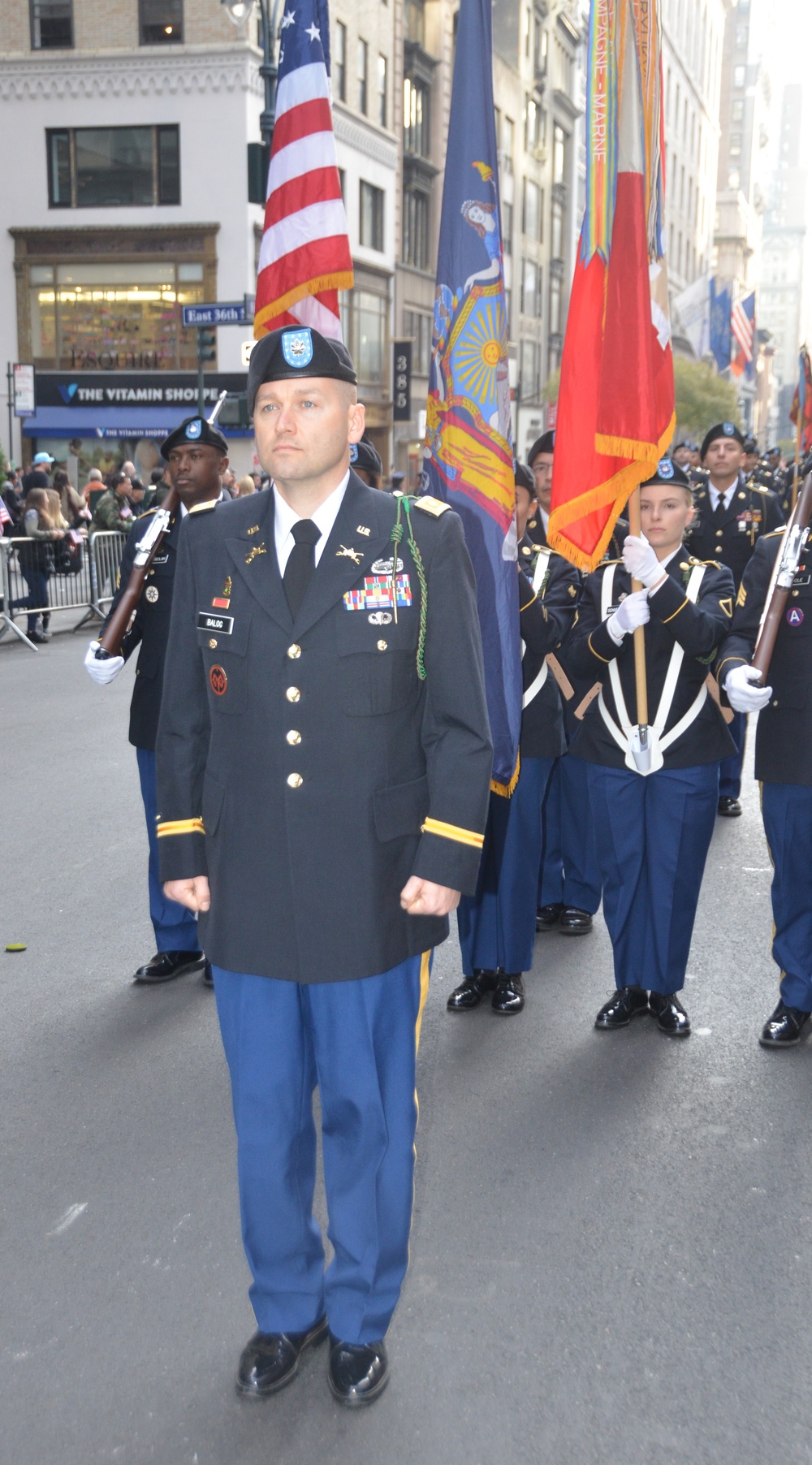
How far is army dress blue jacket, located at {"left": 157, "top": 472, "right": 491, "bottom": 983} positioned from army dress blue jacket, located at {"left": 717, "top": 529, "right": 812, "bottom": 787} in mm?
2215

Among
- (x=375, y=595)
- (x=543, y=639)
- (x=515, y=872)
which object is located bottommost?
(x=515, y=872)

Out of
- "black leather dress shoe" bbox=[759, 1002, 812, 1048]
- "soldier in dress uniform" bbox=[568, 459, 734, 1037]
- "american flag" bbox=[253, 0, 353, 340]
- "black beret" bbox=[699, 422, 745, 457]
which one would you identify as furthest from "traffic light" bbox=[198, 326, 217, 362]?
"black leather dress shoe" bbox=[759, 1002, 812, 1048]

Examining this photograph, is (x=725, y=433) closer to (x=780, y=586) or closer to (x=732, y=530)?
(x=732, y=530)

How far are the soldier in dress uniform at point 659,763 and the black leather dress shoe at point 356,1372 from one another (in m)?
2.28

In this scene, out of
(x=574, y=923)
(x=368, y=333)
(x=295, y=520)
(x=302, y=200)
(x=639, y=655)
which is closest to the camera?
(x=295, y=520)

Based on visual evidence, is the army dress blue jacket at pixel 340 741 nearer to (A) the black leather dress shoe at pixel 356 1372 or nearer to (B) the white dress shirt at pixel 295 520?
(B) the white dress shirt at pixel 295 520

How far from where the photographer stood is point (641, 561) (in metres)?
4.67

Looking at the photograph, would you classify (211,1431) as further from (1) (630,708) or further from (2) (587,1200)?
(1) (630,708)

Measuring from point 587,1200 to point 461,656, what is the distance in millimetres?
1842

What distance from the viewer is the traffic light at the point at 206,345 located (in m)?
16.7

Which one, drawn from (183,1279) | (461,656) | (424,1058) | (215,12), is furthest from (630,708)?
(215,12)

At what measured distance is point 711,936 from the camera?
20.4ft

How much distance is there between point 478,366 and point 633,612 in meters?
1.27

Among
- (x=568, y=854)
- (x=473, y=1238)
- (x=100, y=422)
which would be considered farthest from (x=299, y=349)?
(x=100, y=422)
